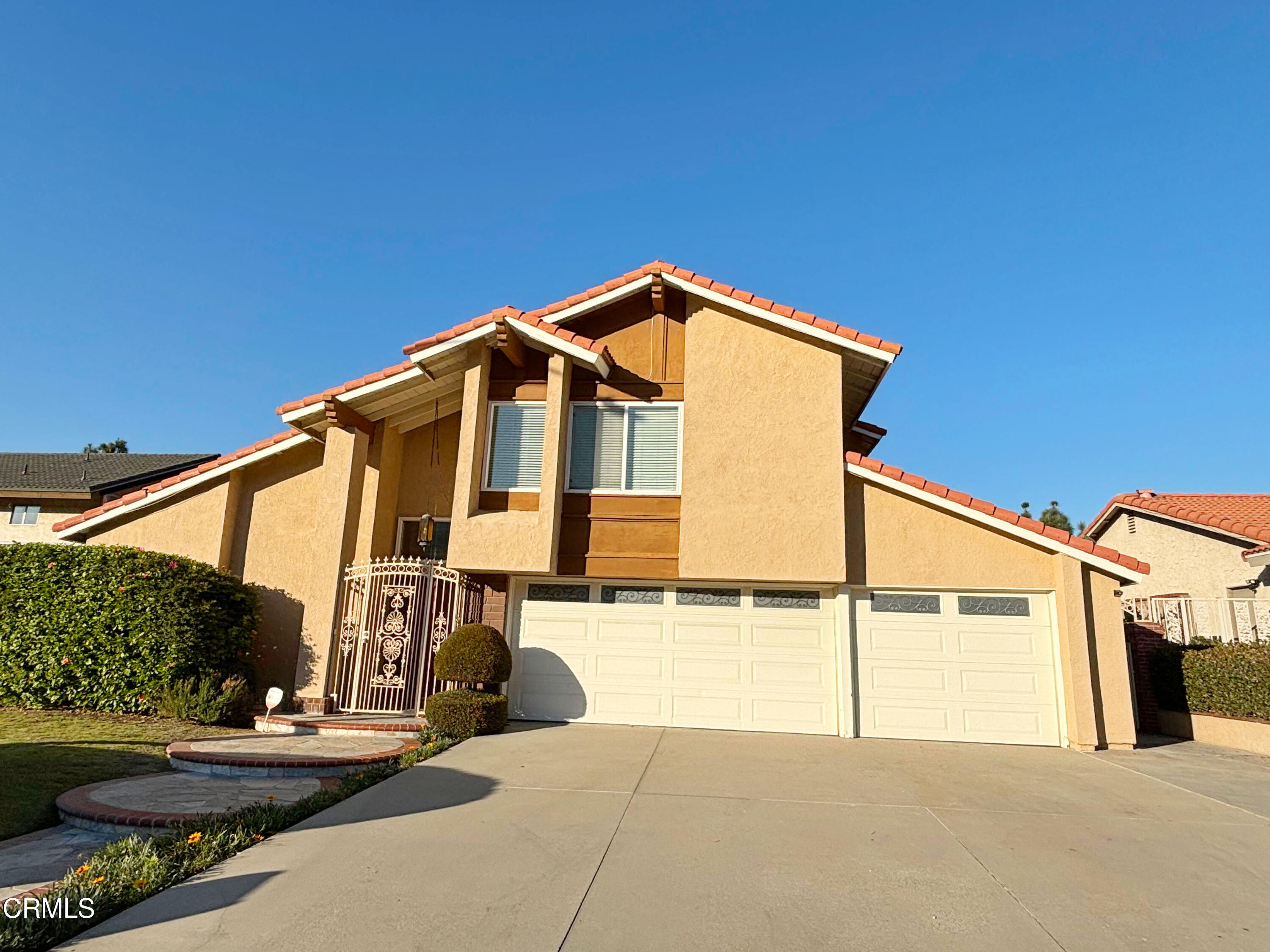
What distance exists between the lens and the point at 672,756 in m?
9.81

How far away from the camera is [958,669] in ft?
38.4

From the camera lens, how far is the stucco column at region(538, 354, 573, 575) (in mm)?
12102

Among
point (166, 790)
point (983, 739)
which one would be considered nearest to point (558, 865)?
point (166, 790)

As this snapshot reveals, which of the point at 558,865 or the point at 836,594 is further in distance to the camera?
the point at 836,594

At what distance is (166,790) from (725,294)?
998 centimetres

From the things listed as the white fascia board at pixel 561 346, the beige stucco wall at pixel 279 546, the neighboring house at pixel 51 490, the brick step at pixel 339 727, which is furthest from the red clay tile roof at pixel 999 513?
the neighboring house at pixel 51 490

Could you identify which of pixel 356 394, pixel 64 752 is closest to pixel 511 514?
Result: pixel 356 394

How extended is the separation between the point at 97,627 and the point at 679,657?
857 cm

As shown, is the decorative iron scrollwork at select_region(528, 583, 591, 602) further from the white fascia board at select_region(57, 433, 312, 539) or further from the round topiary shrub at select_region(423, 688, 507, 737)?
the white fascia board at select_region(57, 433, 312, 539)

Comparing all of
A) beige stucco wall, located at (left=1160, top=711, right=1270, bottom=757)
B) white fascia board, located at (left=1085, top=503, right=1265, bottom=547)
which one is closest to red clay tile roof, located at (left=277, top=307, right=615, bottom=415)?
beige stucco wall, located at (left=1160, top=711, right=1270, bottom=757)

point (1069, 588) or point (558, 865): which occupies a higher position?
point (1069, 588)

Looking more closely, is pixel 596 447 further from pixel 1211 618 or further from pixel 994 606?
pixel 1211 618

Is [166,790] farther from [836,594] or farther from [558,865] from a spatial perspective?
[836,594]

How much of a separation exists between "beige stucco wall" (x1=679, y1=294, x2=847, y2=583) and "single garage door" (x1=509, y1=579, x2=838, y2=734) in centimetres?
79
